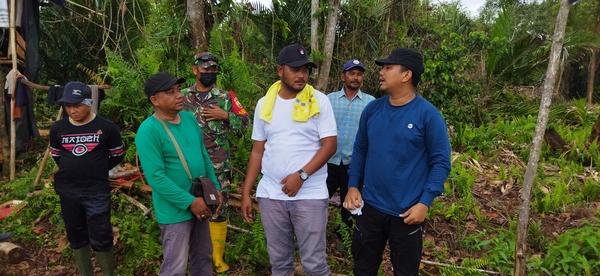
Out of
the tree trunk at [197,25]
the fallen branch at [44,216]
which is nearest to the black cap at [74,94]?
the fallen branch at [44,216]

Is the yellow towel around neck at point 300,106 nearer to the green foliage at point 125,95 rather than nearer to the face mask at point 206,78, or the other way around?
the face mask at point 206,78

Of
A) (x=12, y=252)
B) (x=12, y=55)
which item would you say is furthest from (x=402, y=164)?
(x=12, y=55)

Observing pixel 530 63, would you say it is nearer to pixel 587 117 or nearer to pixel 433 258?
pixel 587 117

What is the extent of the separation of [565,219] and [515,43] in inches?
225

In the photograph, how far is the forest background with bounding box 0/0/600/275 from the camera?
397 cm

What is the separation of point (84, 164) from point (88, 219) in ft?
1.43

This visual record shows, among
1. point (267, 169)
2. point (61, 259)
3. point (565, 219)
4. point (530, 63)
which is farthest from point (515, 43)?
point (61, 259)

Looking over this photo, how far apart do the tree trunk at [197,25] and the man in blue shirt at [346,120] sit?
7.82ft

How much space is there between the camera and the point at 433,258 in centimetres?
403

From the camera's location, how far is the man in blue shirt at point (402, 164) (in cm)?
237

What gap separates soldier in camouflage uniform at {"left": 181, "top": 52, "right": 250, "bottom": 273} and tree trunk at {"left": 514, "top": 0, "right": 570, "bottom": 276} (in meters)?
2.30

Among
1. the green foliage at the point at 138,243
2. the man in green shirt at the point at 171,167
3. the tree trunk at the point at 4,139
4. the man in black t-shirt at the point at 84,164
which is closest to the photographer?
the man in green shirt at the point at 171,167

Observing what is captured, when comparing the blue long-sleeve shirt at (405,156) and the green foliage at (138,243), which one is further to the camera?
the green foliage at (138,243)

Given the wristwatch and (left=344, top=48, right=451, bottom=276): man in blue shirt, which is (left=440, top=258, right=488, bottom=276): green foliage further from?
the wristwatch
